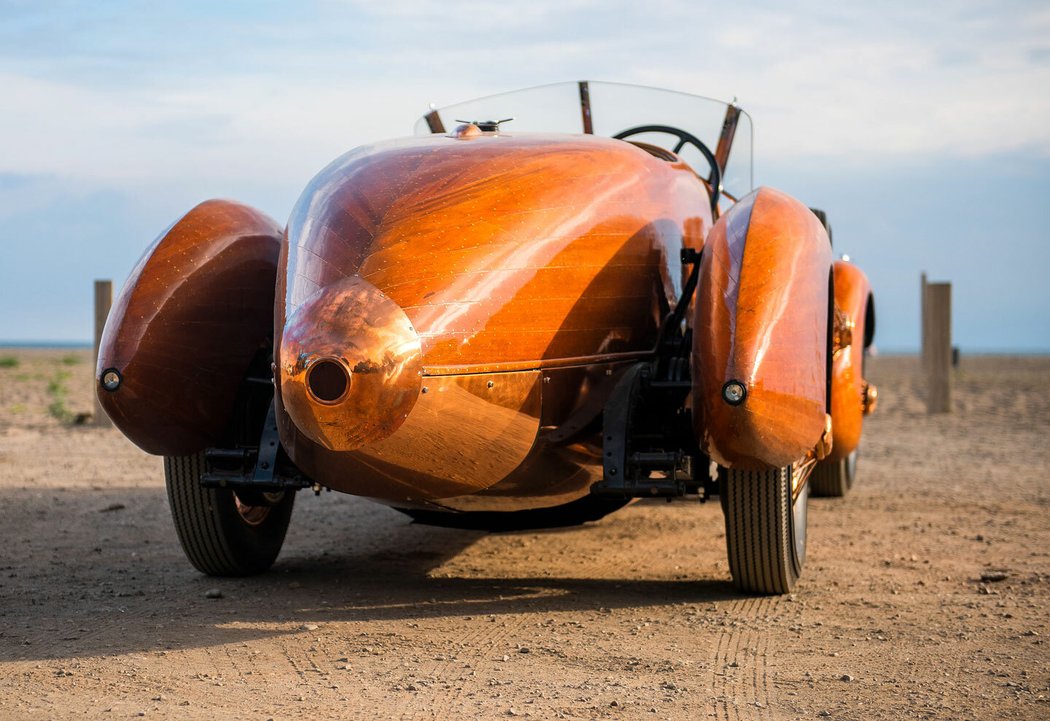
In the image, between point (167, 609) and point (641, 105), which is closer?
point (167, 609)

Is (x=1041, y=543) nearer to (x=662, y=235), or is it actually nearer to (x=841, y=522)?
(x=841, y=522)

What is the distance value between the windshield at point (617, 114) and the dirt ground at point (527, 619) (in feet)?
7.95

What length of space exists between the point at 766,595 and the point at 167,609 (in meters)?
2.67

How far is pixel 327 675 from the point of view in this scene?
421 cm

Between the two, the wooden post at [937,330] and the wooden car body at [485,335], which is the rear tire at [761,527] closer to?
the wooden car body at [485,335]

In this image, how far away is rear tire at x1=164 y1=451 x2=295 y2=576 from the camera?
5793 millimetres

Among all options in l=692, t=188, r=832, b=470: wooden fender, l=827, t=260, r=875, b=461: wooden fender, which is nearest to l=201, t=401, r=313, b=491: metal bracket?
l=692, t=188, r=832, b=470: wooden fender

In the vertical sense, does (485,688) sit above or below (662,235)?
below

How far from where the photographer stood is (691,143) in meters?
7.44

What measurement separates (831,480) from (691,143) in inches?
124

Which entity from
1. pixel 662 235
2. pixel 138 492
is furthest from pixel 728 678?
pixel 138 492

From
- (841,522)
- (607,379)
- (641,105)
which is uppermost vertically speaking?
(641,105)

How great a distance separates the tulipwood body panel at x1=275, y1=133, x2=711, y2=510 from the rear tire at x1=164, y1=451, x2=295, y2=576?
47.6 inches

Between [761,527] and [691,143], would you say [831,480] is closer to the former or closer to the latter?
[691,143]
